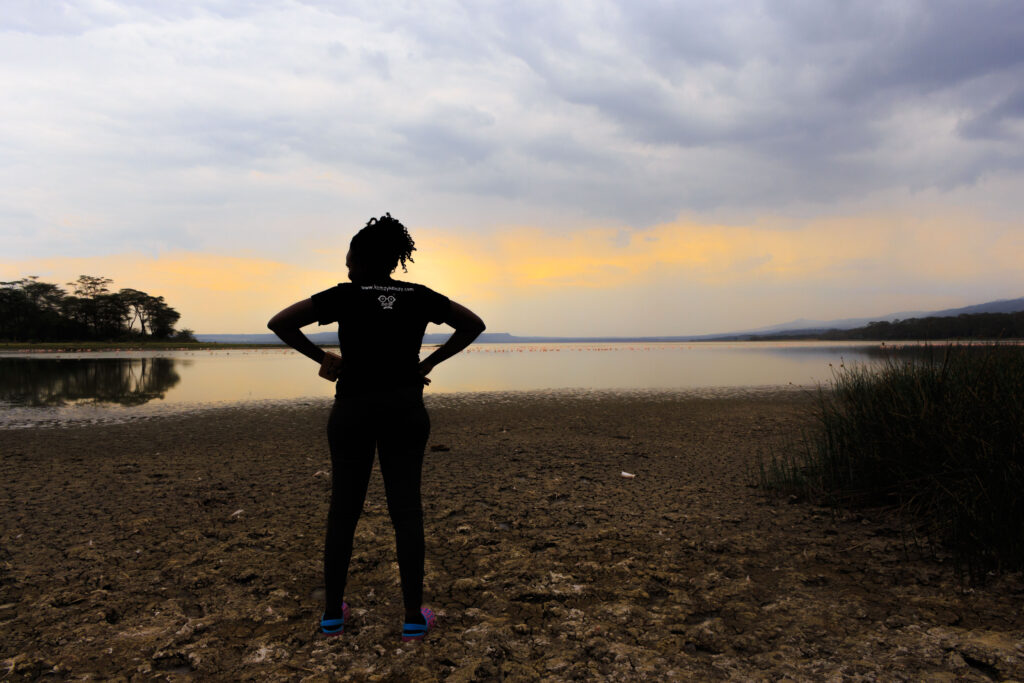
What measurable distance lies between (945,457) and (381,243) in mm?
5277

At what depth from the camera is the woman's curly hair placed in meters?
3.20

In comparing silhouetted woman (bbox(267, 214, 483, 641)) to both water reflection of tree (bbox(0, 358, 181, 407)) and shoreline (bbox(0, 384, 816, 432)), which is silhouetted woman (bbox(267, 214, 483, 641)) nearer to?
shoreline (bbox(0, 384, 816, 432))

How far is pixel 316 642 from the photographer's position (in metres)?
3.19

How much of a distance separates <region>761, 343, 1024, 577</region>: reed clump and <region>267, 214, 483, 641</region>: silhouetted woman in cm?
378

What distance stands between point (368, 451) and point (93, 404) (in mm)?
17838

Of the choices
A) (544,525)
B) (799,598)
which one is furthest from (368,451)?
(799,598)

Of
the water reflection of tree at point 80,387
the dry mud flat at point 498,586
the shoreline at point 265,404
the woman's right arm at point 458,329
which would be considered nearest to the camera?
the dry mud flat at point 498,586

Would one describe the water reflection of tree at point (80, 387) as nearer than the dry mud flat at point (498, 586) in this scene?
No

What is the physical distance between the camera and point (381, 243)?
3.22 meters

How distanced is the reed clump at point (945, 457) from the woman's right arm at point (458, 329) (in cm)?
369

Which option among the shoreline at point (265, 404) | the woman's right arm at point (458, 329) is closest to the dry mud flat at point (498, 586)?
the woman's right arm at point (458, 329)

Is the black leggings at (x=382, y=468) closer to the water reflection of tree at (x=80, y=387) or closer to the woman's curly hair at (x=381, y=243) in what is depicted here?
the woman's curly hair at (x=381, y=243)

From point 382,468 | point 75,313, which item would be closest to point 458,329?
point 382,468

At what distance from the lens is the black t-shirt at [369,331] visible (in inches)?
118
